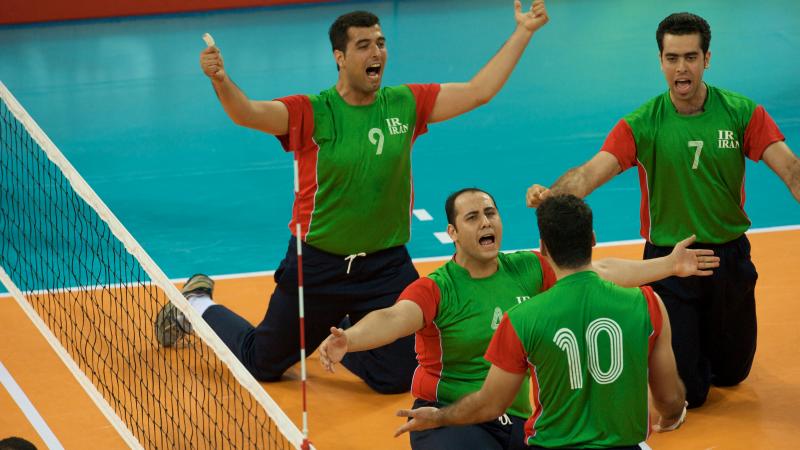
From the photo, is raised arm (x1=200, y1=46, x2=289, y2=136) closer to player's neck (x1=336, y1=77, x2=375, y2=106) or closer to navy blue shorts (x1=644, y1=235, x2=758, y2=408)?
player's neck (x1=336, y1=77, x2=375, y2=106)

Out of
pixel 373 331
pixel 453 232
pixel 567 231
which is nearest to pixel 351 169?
pixel 453 232

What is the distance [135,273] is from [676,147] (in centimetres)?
549

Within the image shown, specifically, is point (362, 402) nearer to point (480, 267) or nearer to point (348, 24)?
point (480, 267)

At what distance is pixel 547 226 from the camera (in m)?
5.89

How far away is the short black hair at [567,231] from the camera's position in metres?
5.85

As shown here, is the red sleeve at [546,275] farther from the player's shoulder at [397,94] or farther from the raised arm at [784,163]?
the player's shoulder at [397,94]

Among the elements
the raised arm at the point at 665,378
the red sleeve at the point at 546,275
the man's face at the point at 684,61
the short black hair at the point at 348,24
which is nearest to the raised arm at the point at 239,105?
the short black hair at the point at 348,24

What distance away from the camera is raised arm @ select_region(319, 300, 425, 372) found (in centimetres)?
659

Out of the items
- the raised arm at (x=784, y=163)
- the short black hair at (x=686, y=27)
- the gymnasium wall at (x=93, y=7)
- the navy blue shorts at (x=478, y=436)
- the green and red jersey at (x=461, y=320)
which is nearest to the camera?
the navy blue shorts at (x=478, y=436)

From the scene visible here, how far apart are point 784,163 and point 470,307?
2.64 metres

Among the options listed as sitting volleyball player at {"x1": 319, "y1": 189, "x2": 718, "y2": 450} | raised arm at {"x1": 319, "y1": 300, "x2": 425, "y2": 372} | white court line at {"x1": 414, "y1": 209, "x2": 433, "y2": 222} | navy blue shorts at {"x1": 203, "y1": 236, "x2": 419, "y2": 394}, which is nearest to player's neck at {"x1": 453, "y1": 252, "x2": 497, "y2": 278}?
sitting volleyball player at {"x1": 319, "y1": 189, "x2": 718, "y2": 450}

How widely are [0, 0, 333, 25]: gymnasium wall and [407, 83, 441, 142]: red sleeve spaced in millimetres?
15661

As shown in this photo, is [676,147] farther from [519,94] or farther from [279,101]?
[519,94]

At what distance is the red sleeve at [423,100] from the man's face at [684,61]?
169 centimetres
